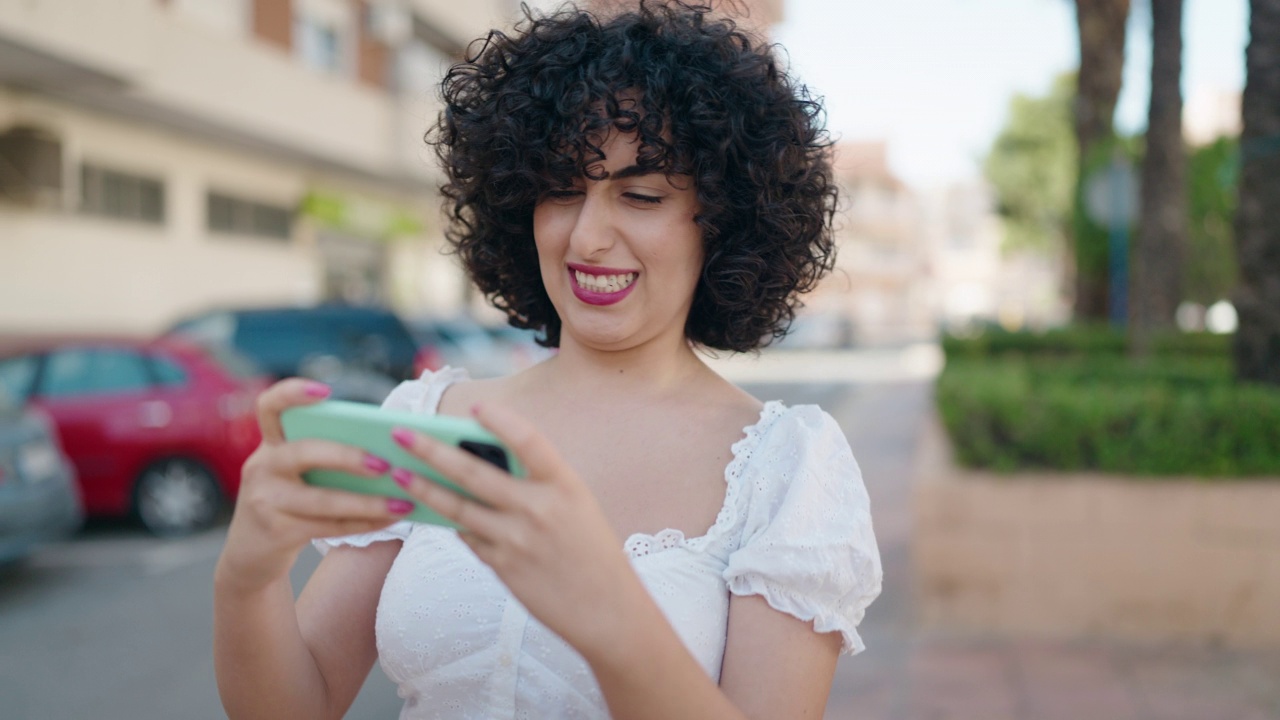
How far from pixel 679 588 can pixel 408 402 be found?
63 centimetres

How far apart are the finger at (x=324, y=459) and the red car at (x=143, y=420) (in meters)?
7.41

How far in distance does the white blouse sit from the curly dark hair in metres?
0.35

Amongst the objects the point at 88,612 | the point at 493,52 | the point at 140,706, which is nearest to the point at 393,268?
the point at 88,612

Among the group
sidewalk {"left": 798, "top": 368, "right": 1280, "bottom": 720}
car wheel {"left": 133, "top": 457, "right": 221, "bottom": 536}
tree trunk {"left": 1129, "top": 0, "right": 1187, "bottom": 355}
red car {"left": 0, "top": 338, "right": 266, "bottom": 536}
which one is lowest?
sidewalk {"left": 798, "top": 368, "right": 1280, "bottom": 720}

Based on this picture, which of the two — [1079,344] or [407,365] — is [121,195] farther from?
[1079,344]

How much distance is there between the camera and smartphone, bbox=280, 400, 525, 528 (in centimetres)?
114

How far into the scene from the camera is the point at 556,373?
6.48ft

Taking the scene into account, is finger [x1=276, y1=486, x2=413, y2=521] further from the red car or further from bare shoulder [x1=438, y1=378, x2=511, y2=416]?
the red car

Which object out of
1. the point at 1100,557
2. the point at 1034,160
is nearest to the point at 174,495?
the point at 1100,557

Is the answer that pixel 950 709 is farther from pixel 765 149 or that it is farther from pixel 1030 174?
pixel 1030 174

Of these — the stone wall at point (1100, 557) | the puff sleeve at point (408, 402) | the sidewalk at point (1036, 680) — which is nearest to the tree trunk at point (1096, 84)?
the stone wall at point (1100, 557)

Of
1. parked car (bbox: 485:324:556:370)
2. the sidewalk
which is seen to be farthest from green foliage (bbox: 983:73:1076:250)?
the sidewalk

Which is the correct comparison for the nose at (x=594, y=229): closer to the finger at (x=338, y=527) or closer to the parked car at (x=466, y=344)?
the finger at (x=338, y=527)

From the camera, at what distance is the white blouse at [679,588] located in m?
1.65
